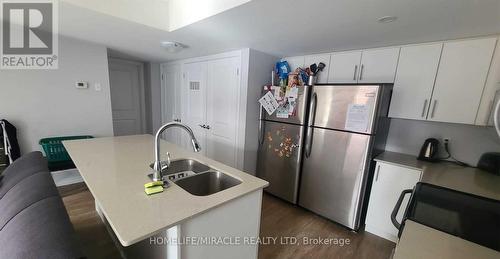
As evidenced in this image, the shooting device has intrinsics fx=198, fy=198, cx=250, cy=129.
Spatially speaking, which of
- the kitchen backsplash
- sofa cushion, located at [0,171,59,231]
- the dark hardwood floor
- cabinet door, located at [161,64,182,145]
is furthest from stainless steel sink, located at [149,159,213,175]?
cabinet door, located at [161,64,182,145]

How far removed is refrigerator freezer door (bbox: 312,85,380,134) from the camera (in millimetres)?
1865

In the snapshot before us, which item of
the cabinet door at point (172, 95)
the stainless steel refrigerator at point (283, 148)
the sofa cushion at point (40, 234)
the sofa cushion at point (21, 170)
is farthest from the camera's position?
the cabinet door at point (172, 95)

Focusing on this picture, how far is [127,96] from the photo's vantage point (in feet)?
13.5

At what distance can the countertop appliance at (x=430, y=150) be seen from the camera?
6.37 ft

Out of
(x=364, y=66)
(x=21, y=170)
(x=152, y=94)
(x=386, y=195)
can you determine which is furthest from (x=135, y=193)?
(x=152, y=94)

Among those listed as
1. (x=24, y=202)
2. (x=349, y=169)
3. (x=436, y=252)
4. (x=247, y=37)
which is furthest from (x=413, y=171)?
(x=24, y=202)

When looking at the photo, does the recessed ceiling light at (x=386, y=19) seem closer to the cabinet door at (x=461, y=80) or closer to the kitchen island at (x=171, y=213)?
the cabinet door at (x=461, y=80)

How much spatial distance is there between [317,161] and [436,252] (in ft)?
4.94

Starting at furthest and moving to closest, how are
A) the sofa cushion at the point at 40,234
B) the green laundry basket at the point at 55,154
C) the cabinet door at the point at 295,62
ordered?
the cabinet door at the point at 295,62
the green laundry basket at the point at 55,154
the sofa cushion at the point at 40,234

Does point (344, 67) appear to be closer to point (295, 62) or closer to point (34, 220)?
point (295, 62)

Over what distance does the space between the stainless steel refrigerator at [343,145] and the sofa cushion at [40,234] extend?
2.07 meters

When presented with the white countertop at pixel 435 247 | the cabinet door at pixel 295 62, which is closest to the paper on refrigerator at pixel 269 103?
the cabinet door at pixel 295 62

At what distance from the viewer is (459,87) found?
176 centimetres

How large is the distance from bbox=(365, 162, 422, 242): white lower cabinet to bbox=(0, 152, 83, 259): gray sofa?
2281 mm
